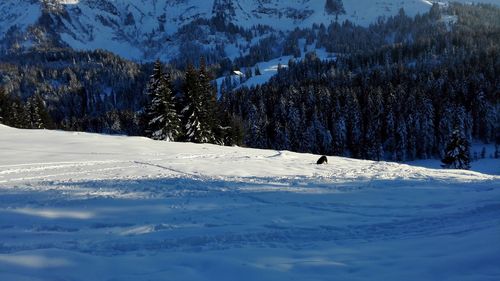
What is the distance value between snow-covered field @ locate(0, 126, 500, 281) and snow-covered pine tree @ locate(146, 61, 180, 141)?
2064 cm

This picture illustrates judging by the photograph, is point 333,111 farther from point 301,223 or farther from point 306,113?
→ point 301,223

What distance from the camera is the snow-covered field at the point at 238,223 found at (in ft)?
24.8

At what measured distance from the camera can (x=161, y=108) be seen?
41.0 metres

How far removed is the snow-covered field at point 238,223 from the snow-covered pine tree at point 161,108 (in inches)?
813

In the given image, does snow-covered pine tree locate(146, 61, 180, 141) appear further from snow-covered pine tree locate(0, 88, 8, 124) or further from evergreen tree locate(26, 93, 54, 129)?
evergreen tree locate(26, 93, 54, 129)

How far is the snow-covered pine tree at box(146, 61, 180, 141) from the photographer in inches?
1604

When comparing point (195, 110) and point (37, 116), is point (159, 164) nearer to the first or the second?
point (195, 110)

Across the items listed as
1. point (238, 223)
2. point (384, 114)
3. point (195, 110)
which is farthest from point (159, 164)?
point (384, 114)

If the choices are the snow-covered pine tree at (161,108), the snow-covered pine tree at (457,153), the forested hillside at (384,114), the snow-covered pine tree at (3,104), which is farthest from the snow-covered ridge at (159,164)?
the forested hillside at (384,114)

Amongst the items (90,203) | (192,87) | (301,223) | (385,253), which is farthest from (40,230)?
(192,87)

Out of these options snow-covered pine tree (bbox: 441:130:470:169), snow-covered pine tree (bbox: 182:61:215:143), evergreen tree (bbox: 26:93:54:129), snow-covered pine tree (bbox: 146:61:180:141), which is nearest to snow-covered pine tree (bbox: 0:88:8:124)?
evergreen tree (bbox: 26:93:54:129)

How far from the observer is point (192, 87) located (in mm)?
43438

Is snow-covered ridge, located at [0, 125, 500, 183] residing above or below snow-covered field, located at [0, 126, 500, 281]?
above

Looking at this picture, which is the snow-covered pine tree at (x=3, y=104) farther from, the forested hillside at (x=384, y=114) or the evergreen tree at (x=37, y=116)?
the forested hillside at (x=384, y=114)
